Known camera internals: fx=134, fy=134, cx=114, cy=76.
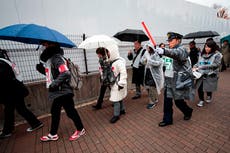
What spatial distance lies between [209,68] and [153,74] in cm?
144

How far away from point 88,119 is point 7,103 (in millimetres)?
1778

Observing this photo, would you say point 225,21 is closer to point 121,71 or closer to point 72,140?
point 121,71

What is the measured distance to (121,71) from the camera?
295cm

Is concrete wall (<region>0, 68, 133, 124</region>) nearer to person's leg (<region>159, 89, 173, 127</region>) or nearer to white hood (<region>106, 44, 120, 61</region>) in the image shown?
white hood (<region>106, 44, 120, 61</region>)

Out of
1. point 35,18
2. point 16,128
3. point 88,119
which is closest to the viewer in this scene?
point 16,128

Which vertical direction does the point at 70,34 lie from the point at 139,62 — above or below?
above

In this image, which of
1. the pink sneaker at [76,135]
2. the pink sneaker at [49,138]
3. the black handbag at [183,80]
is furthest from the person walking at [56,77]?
the black handbag at [183,80]

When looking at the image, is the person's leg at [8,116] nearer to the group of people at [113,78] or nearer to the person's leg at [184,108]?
the group of people at [113,78]

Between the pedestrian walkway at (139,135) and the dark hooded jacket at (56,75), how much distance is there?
1.04 metres

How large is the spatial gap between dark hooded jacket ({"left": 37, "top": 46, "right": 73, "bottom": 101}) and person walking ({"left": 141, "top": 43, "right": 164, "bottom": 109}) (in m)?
2.02

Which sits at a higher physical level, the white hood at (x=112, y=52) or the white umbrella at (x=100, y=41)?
the white umbrella at (x=100, y=41)

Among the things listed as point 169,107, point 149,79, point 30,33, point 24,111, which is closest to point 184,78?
point 169,107

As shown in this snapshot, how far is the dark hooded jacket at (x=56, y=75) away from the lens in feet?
7.30

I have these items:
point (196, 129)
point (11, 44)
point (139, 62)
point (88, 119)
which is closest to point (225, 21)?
point (139, 62)
